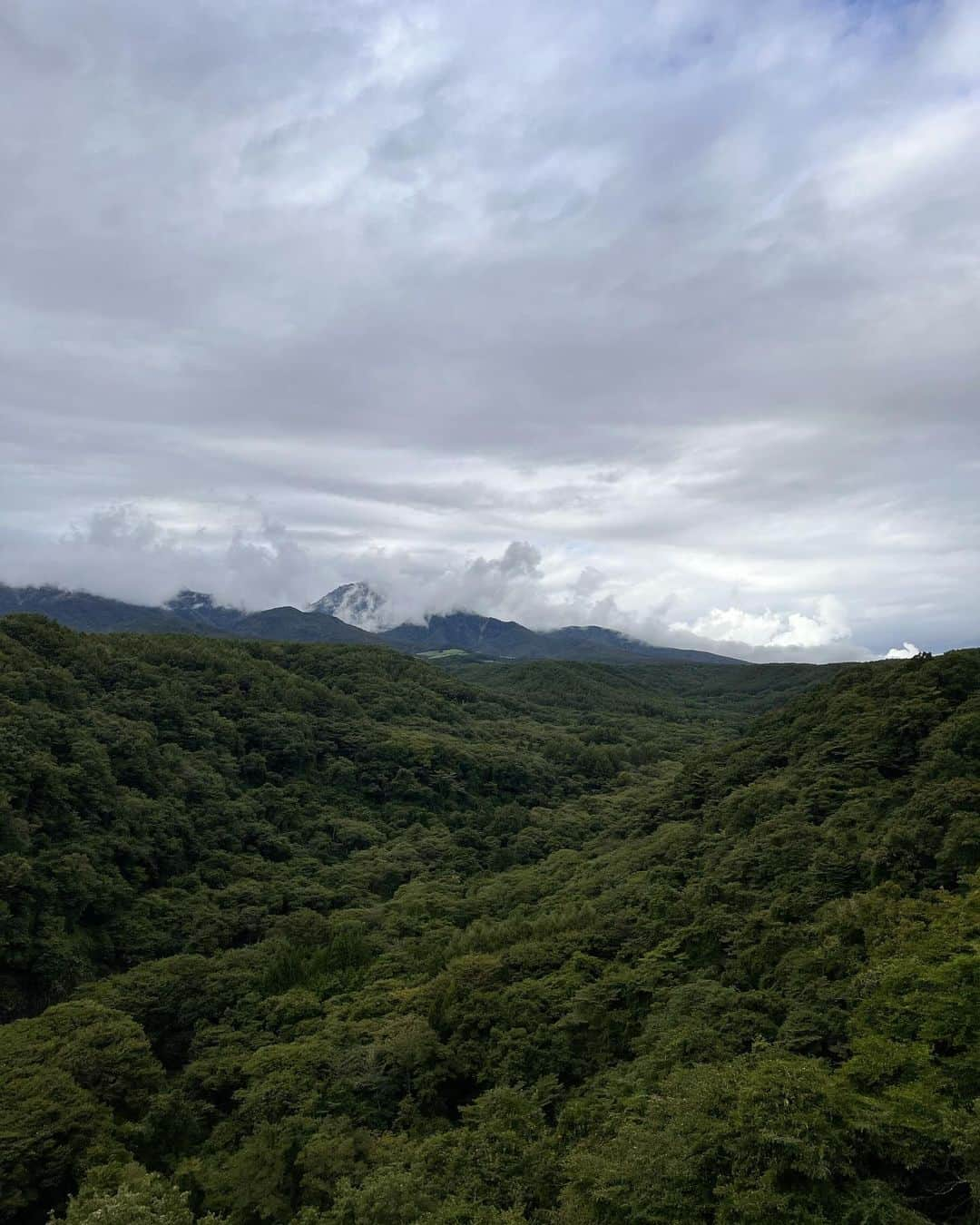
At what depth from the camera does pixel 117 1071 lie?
28.5m

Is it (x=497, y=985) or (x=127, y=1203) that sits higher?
(x=497, y=985)

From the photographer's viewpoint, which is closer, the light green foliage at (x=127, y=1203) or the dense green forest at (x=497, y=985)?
the dense green forest at (x=497, y=985)

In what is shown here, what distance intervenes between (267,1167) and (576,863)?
3211 centimetres

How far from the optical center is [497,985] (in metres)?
29.8

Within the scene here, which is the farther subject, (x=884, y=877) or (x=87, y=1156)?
(x=884, y=877)

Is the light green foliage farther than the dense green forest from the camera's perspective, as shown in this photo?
Yes

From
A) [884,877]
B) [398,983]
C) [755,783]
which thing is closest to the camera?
[884,877]

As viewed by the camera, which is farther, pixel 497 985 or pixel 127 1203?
pixel 497 985

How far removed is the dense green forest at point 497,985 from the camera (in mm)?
14578

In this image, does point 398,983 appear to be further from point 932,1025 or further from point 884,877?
point 932,1025

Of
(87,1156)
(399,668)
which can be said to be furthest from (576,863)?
(399,668)

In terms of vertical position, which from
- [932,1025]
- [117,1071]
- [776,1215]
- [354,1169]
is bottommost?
[117,1071]

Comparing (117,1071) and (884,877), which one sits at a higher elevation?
(884,877)

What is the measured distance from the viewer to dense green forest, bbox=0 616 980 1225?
14.6 metres
